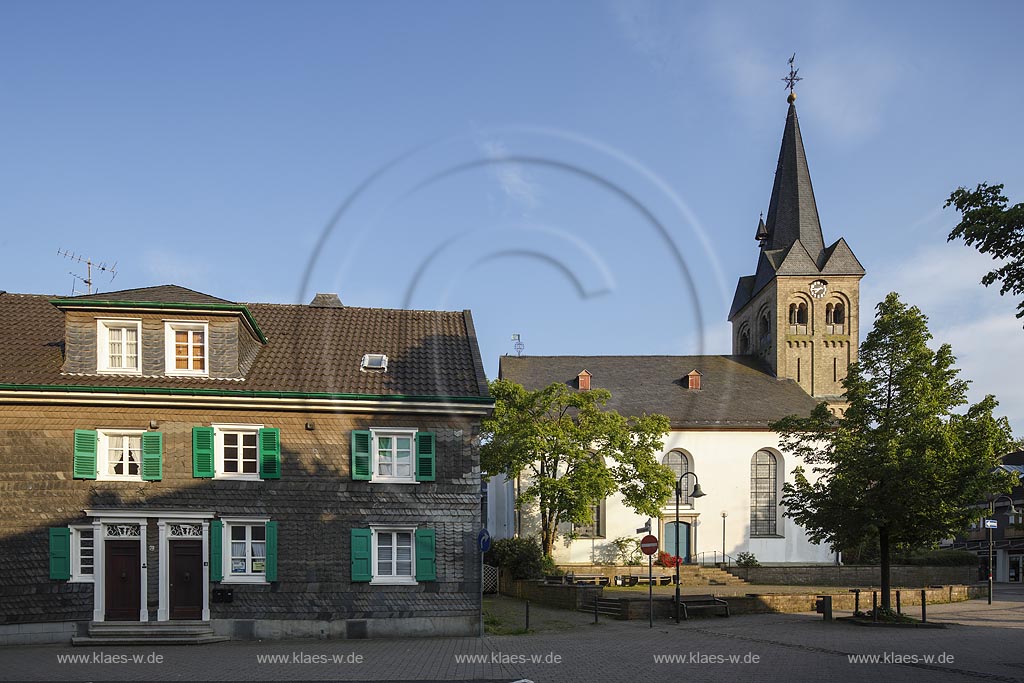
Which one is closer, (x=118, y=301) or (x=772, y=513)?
(x=118, y=301)

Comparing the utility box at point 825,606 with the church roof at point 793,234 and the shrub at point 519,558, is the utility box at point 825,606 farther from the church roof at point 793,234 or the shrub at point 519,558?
the church roof at point 793,234

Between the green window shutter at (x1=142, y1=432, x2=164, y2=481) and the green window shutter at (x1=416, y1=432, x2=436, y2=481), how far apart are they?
24.0 feet

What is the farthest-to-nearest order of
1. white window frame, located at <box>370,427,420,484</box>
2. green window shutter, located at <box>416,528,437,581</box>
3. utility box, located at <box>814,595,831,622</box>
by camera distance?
1. utility box, located at <box>814,595,831,622</box>
2. white window frame, located at <box>370,427,420,484</box>
3. green window shutter, located at <box>416,528,437,581</box>

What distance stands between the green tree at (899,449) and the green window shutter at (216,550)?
1874cm

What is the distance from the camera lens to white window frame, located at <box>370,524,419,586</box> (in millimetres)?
23984

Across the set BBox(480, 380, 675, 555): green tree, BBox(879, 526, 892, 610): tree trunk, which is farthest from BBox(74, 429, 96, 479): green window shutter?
BBox(879, 526, 892, 610): tree trunk

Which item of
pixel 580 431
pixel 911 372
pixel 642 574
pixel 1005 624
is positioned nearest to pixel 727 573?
pixel 642 574

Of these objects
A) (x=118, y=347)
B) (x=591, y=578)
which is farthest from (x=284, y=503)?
(x=591, y=578)

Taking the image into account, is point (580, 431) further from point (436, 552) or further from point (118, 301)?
point (118, 301)

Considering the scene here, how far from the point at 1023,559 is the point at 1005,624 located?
42437 mm

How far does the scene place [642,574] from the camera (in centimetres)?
4281

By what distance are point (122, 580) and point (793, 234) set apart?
56.0 meters

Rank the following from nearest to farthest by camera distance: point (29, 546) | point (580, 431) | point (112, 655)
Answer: point (112, 655) → point (29, 546) → point (580, 431)

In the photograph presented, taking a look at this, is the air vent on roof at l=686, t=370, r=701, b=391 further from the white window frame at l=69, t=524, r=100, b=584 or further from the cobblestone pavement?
the white window frame at l=69, t=524, r=100, b=584
